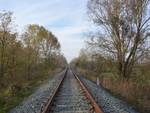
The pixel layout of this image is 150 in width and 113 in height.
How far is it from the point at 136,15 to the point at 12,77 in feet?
58.1

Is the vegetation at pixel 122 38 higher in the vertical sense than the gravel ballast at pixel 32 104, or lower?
higher

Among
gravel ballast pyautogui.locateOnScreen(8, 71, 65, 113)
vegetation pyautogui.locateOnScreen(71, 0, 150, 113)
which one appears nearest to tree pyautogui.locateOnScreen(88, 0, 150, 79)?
vegetation pyautogui.locateOnScreen(71, 0, 150, 113)

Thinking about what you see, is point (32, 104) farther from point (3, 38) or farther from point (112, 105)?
point (3, 38)

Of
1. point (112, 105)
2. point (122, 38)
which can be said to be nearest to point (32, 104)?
point (112, 105)

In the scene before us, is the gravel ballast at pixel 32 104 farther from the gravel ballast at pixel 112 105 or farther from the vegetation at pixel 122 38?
the vegetation at pixel 122 38

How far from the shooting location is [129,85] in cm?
2278

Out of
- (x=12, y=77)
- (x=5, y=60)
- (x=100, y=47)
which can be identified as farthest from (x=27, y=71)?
(x=100, y=47)

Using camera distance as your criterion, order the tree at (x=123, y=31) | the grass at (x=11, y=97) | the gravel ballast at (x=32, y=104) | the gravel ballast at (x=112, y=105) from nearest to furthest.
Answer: the gravel ballast at (x=112, y=105) → the gravel ballast at (x=32, y=104) → the grass at (x=11, y=97) → the tree at (x=123, y=31)

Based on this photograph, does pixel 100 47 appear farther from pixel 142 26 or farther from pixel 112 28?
pixel 142 26

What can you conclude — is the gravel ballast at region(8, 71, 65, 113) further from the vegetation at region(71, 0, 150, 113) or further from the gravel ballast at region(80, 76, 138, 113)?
the vegetation at region(71, 0, 150, 113)

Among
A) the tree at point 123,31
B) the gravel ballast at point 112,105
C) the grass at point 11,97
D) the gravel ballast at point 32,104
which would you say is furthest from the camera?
the tree at point 123,31

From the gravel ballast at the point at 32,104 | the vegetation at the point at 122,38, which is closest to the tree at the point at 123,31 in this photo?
the vegetation at the point at 122,38

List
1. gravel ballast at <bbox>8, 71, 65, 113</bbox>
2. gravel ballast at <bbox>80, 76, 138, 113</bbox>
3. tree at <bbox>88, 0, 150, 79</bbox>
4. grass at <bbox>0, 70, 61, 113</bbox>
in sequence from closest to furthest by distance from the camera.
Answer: gravel ballast at <bbox>80, 76, 138, 113</bbox> → gravel ballast at <bbox>8, 71, 65, 113</bbox> → grass at <bbox>0, 70, 61, 113</bbox> → tree at <bbox>88, 0, 150, 79</bbox>

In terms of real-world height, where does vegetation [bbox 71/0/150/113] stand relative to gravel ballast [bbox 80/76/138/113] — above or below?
above
